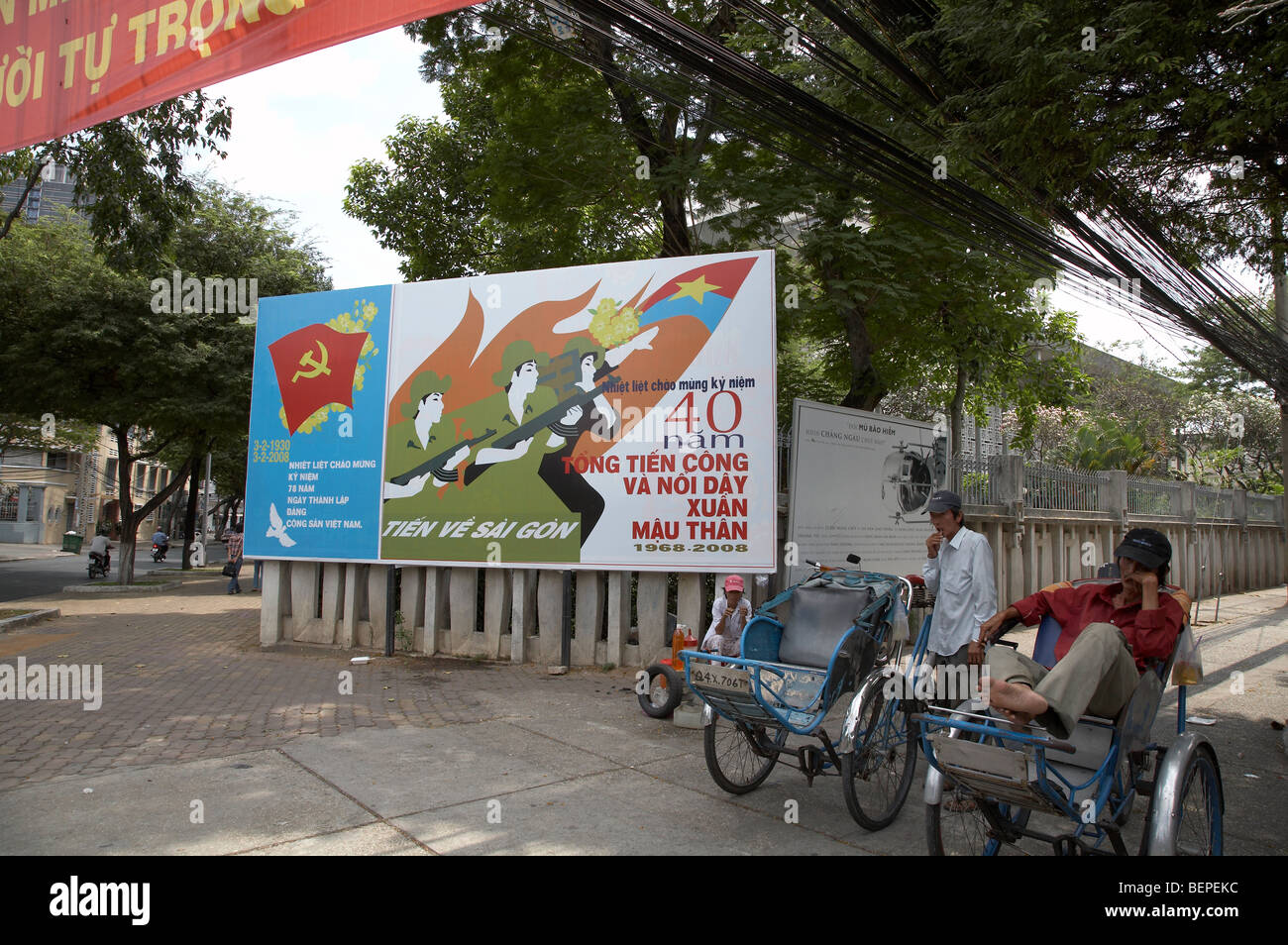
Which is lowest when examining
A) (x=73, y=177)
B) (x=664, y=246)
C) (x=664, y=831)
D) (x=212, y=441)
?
(x=664, y=831)

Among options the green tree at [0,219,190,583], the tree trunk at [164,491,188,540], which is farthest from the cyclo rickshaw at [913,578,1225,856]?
the tree trunk at [164,491,188,540]

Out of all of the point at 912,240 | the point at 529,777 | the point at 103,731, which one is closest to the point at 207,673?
the point at 103,731

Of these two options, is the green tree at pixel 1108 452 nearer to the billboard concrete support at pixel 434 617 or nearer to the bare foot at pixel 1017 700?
the billboard concrete support at pixel 434 617

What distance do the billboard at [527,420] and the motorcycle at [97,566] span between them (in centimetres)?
1528

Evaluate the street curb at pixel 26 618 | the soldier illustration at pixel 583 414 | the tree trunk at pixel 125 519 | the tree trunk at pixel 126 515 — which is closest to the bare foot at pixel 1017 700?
the soldier illustration at pixel 583 414

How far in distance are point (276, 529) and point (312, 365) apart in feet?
6.96

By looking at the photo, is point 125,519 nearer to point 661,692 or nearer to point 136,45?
point 661,692

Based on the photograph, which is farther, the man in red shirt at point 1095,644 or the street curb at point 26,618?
the street curb at point 26,618

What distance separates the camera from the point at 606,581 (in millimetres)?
Result: 9992

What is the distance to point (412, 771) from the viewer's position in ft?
19.4

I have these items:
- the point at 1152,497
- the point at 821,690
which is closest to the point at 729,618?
the point at 821,690

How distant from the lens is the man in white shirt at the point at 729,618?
771cm
